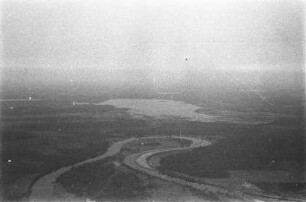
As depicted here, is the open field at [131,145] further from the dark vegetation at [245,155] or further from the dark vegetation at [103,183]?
the dark vegetation at [103,183]

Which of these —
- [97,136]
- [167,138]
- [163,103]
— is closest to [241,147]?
[167,138]

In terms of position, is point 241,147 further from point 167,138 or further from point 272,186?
point 272,186

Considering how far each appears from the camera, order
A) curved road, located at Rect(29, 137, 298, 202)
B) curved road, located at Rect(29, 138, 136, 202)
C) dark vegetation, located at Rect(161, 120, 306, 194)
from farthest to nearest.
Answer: dark vegetation, located at Rect(161, 120, 306, 194)
curved road, located at Rect(29, 137, 298, 202)
curved road, located at Rect(29, 138, 136, 202)

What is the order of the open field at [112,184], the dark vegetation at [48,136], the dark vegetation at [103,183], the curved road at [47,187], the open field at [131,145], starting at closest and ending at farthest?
the curved road at [47,187], the open field at [112,184], the dark vegetation at [103,183], the dark vegetation at [48,136], the open field at [131,145]

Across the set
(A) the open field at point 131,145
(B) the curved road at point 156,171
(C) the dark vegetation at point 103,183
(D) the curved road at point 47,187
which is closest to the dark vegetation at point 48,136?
(A) the open field at point 131,145

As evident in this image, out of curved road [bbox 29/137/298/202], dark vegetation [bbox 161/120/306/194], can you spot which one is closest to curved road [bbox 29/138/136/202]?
curved road [bbox 29/137/298/202]

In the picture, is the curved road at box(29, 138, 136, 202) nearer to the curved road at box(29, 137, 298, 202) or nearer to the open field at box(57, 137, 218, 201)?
the curved road at box(29, 137, 298, 202)

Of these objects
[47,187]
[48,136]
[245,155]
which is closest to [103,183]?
[47,187]

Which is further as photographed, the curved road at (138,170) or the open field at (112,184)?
the open field at (112,184)

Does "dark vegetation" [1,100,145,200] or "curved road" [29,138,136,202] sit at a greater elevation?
"dark vegetation" [1,100,145,200]
